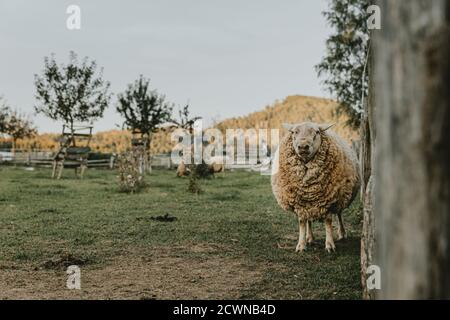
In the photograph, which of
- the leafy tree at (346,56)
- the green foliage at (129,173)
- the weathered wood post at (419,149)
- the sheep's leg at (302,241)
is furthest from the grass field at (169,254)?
the leafy tree at (346,56)

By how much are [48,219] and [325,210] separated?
18.3ft

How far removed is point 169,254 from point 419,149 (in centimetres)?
496

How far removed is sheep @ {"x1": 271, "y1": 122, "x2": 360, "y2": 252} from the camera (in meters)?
6.47

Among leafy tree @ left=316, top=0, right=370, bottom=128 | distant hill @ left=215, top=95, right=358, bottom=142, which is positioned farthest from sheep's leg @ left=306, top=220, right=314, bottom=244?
distant hill @ left=215, top=95, right=358, bottom=142

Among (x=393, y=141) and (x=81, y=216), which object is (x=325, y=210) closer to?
(x=393, y=141)

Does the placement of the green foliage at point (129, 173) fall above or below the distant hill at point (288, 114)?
below

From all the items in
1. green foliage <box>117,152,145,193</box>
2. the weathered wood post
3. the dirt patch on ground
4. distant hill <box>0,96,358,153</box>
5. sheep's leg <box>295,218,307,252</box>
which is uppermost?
distant hill <box>0,96,358,153</box>

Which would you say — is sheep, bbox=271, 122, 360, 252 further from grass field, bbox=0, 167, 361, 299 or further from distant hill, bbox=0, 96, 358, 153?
distant hill, bbox=0, 96, 358, 153

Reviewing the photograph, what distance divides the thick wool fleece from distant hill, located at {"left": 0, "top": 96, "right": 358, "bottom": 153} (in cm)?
3349

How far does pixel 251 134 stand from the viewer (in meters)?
41.1

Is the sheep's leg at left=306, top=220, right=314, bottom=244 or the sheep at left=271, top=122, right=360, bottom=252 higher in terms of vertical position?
the sheep at left=271, top=122, right=360, bottom=252

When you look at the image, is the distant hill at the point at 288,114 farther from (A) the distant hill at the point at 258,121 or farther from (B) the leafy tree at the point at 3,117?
(B) the leafy tree at the point at 3,117

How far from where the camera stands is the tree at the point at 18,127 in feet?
146
